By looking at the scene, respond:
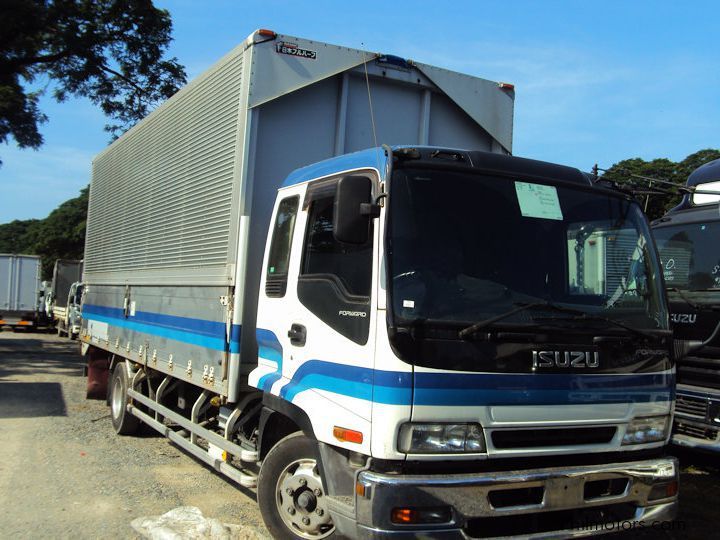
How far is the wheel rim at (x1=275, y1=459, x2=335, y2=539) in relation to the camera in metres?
4.00

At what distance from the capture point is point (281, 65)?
505cm

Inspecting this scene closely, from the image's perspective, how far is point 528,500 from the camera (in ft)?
11.6

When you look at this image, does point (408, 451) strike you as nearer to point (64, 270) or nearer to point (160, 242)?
point (160, 242)

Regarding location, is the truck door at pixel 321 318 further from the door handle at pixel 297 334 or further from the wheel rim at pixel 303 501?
the wheel rim at pixel 303 501

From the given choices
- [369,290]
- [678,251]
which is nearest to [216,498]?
[369,290]

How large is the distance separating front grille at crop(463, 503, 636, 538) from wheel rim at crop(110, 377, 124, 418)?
5871mm

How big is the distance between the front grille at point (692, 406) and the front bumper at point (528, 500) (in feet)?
8.54

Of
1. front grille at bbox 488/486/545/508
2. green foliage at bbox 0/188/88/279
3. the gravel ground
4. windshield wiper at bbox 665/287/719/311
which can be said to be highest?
green foliage at bbox 0/188/88/279

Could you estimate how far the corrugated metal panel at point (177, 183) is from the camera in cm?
541

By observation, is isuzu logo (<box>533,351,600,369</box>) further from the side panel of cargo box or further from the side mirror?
the side panel of cargo box

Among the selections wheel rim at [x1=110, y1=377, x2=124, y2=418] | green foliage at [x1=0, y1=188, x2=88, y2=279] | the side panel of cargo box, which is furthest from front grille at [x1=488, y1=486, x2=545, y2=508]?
green foliage at [x1=0, y1=188, x2=88, y2=279]

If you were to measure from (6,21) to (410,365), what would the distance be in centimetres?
1460

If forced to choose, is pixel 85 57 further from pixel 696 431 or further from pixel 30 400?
pixel 696 431

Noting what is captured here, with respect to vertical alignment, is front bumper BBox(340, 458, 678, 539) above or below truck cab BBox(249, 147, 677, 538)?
below
